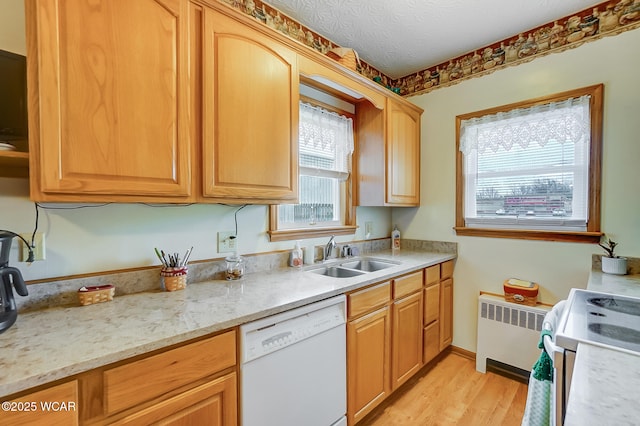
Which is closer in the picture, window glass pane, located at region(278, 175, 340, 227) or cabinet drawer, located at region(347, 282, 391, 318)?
cabinet drawer, located at region(347, 282, 391, 318)

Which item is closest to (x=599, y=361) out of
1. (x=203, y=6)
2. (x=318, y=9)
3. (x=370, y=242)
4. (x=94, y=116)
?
(x=94, y=116)

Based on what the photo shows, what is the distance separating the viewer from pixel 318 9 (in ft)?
6.32

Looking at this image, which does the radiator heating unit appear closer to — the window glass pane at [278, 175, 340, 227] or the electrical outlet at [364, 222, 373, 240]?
the electrical outlet at [364, 222, 373, 240]

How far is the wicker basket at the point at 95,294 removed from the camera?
118 cm

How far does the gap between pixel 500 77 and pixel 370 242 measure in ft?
5.71

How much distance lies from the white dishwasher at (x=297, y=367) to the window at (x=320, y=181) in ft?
2.47

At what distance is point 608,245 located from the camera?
191cm

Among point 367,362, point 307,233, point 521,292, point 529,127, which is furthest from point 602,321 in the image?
point 529,127

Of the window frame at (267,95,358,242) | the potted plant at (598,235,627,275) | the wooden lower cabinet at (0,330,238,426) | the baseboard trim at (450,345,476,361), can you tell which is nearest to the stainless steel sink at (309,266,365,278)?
the window frame at (267,95,358,242)

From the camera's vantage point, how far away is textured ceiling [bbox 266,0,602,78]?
6.15ft

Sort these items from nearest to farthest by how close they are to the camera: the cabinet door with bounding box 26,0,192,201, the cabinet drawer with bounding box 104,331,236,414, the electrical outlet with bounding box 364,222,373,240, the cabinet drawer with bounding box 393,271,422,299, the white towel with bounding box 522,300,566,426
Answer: the cabinet drawer with bounding box 104,331,236,414 → the cabinet door with bounding box 26,0,192,201 → the white towel with bounding box 522,300,566,426 → the cabinet drawer with bounding box 393,271,422,299 → the electrical outlet with bounding box 364,222,373,240

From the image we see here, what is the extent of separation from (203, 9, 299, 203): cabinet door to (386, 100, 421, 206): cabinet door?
40.8 inches

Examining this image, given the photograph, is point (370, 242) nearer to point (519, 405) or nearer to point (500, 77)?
point (519, 405)

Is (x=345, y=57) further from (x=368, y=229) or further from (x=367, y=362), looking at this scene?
(x=367, y=362)
